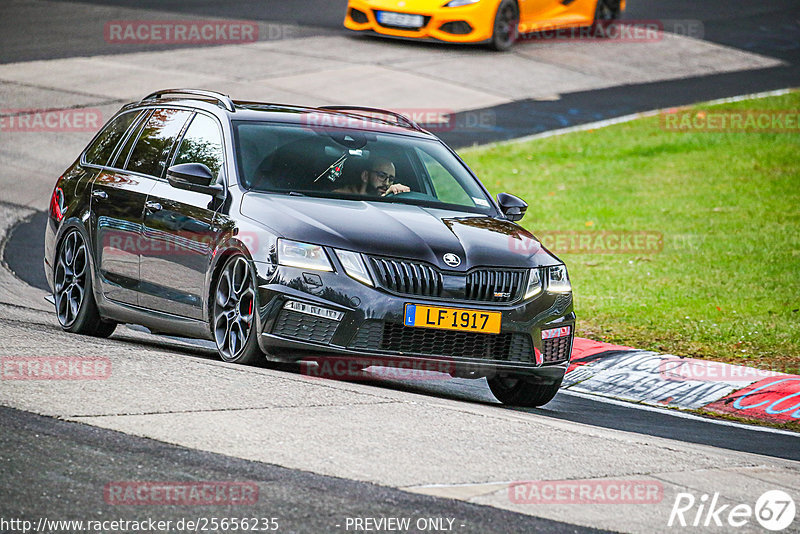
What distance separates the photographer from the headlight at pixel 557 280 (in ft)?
27.9

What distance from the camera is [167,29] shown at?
86.0 feet

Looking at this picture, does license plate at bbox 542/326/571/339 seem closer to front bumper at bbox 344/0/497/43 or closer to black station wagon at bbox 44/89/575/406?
black station wagon at bbox 44/89/575/406

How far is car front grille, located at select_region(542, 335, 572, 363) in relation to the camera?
8.47m

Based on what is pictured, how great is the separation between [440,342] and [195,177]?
1.98 meters

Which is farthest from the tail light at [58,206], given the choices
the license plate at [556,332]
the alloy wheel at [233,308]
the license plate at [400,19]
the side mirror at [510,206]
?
the license plate at [400,19]

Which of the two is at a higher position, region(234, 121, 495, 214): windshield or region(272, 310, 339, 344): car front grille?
region(234, 121, 495, 214): windshield

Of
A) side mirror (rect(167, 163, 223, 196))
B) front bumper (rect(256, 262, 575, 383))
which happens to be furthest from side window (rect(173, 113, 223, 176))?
front bumper (rect(256, 262, 575, 383))

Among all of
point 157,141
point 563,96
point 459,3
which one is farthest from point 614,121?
point 157,141

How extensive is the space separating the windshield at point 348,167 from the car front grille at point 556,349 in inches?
45.9

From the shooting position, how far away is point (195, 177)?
8.63 meters

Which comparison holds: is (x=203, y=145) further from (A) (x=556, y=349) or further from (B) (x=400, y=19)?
(B) (x=400, y=19)

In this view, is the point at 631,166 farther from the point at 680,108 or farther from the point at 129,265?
the point at 129,265

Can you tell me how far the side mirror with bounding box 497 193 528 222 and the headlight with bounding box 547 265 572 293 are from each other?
0.84m

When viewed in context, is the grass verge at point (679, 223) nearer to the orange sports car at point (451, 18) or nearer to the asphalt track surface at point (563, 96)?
the asphalt track surface at point (563, 96)
